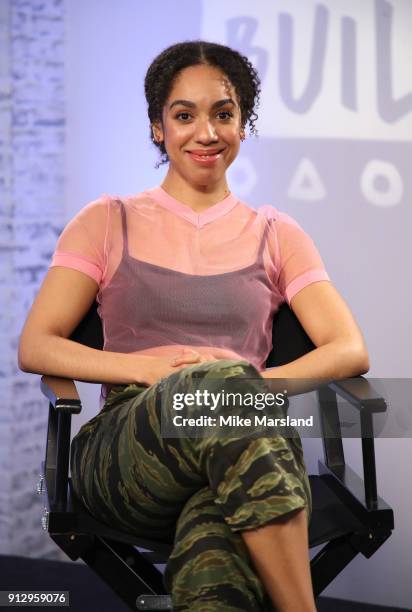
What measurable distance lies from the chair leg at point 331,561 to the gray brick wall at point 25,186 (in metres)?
1.40

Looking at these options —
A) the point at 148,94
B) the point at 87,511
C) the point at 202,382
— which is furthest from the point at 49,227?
the point at 202,382

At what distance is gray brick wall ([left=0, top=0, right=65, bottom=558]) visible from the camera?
2855 mm

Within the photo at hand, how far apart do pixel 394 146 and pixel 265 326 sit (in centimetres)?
80

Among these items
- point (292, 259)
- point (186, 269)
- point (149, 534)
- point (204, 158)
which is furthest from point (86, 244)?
point (149, 534)

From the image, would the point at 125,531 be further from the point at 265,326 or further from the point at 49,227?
the point at 49,227

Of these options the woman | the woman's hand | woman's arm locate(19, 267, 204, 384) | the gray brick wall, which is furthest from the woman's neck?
the gray brick wall

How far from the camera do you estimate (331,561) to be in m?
1.79

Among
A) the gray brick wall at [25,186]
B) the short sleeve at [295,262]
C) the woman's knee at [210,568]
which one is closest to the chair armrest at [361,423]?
the short sleeve at [295,262]

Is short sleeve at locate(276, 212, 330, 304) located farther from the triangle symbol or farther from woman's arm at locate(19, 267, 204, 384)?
the triangle symbol

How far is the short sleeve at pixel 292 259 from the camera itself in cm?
215

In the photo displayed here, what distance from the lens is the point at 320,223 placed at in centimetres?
271

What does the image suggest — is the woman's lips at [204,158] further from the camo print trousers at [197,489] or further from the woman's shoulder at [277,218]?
the camo print trousers at [197,489]

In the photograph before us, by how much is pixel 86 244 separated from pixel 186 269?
22cm

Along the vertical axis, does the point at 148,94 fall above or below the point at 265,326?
above
